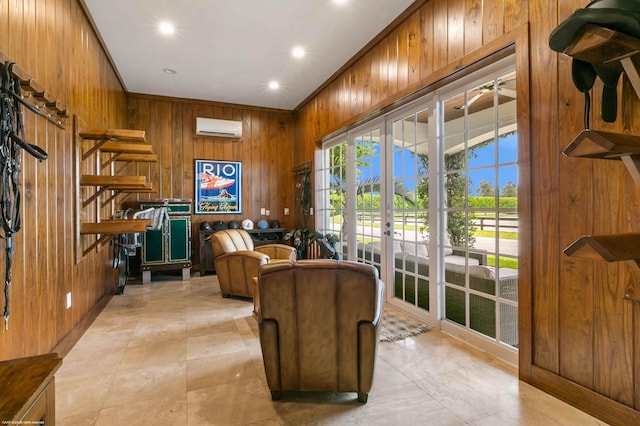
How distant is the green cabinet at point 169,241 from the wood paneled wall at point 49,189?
1.45 metres

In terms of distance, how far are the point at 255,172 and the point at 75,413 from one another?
4.80 metres

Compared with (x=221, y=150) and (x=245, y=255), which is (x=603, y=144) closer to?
(x=245, y=255)

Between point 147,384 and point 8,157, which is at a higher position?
point 8,157

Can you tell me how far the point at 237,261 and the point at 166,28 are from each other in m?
2.69

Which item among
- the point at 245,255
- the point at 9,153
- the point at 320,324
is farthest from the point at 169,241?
the point at 320,324

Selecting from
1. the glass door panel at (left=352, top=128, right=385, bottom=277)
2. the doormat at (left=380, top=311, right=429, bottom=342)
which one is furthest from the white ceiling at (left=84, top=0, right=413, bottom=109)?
the doormat at (left=380, top=311, right=429, bottom=342)

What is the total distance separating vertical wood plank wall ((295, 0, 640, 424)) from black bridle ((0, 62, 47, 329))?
9.35 ft

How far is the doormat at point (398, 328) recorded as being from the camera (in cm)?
286

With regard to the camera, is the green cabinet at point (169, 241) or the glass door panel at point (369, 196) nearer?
the glass door panel at point (369, 196)

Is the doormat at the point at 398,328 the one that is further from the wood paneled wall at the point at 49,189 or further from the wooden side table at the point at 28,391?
the wood paneled wall at the point at 49,189

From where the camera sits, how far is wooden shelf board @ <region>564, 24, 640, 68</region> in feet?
3.70

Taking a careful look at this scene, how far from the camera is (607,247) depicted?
1.08 metres

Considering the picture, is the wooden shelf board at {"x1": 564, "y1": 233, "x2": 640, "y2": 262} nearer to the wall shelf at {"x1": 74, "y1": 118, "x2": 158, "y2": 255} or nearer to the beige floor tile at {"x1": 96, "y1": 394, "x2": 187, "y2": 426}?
the beige floor tile at {"x1": 96, "y1": 394, "x2": 187, "y2": 426}

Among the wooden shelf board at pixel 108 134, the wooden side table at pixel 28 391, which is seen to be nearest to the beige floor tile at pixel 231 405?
the wooden side table at pixel 28 391
